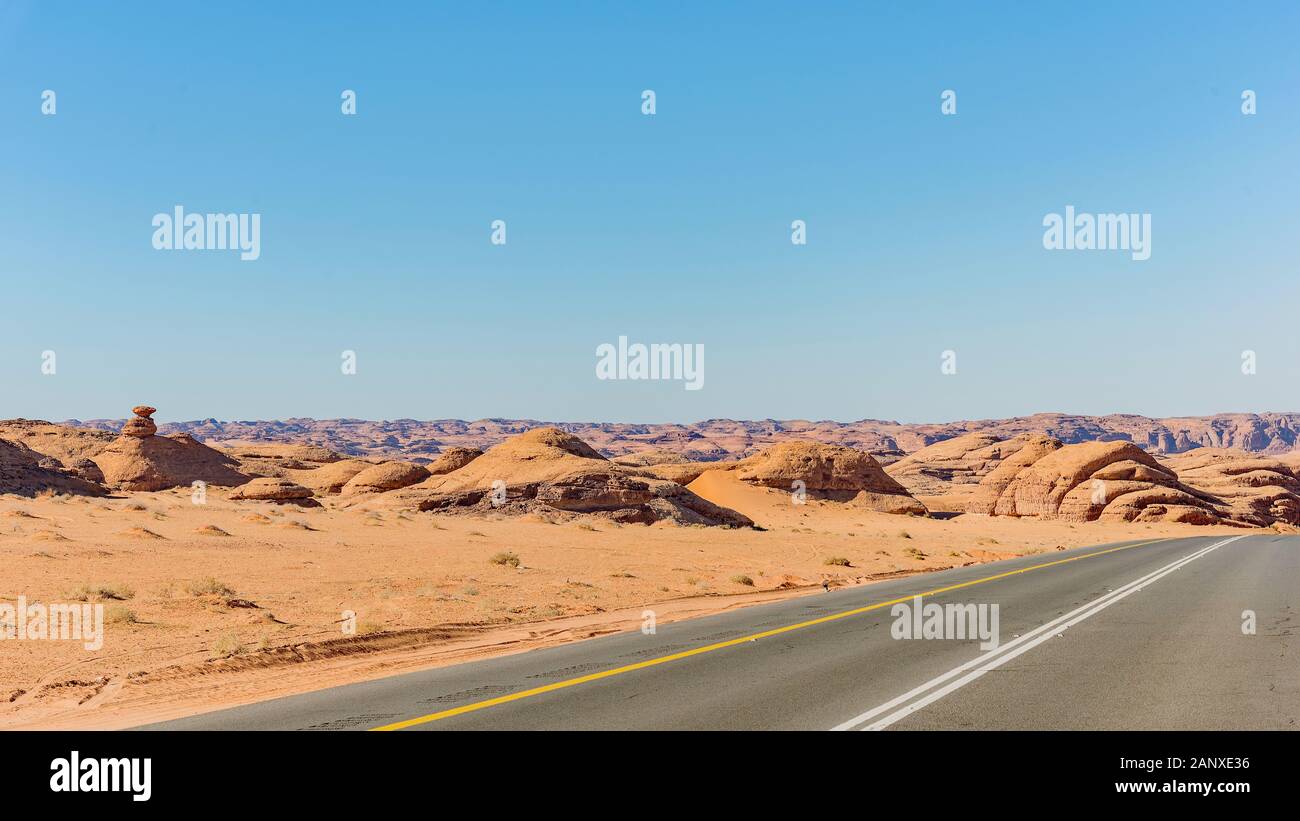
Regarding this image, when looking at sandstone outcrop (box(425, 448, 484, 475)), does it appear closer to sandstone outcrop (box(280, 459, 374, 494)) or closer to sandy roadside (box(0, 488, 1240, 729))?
sandstone outcrop (box(280, 459, 374, 494))

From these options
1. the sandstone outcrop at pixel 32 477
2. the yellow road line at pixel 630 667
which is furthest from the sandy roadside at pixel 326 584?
the sandstone outcrop at pixel 32 477

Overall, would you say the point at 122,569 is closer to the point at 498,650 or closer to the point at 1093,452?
the point at 498,650

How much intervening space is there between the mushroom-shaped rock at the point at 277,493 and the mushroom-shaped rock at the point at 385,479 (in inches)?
136

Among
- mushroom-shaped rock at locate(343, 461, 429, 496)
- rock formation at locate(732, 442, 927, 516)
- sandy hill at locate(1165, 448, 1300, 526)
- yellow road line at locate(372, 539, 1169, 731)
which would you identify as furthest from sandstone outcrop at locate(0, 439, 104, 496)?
sandy hill at locate(1165, 448, 1300, 526)

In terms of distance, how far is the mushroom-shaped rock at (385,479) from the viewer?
6519 centimetres

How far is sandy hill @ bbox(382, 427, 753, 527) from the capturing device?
53750 mm

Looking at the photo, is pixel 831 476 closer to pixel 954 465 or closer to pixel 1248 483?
pixel 1248 483

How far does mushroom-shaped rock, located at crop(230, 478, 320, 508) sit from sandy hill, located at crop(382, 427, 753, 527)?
7473 millimetres

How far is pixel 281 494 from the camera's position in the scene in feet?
201

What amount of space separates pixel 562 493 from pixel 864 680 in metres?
44.1
